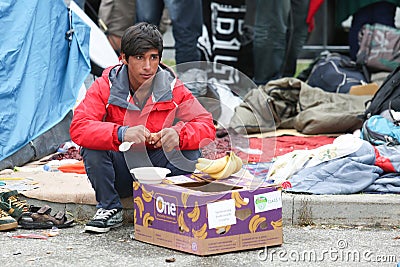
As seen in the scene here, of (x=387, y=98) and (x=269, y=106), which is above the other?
(x=387, y=98)

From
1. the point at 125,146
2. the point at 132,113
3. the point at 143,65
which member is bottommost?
the point at 125,146

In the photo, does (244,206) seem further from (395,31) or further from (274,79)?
(395,31)

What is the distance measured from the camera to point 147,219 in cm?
391

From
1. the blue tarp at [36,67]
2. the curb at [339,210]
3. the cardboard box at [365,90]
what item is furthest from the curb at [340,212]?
the cardboard box at [365,90]

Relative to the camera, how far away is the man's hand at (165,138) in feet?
12.9

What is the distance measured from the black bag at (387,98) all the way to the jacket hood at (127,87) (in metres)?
1.79

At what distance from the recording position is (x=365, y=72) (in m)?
7.00

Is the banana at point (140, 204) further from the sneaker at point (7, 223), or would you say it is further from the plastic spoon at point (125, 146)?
the sneaker at point (7, 223)

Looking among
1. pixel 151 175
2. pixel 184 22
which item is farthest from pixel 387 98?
pixel 151 175

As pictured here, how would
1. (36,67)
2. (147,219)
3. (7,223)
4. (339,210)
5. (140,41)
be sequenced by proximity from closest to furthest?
1. (147,219)
2. (140,41)
3. (7,223)
4. (339,210)
5. (36,67)

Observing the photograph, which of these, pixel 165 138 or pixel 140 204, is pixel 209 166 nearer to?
pixel 165 138

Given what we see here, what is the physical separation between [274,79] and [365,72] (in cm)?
78

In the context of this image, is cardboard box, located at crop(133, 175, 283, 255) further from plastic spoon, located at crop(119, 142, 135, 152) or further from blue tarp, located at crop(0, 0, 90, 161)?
blue tarp, located at crop(0, 0, 90, 161)

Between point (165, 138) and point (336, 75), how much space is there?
3.26 m
